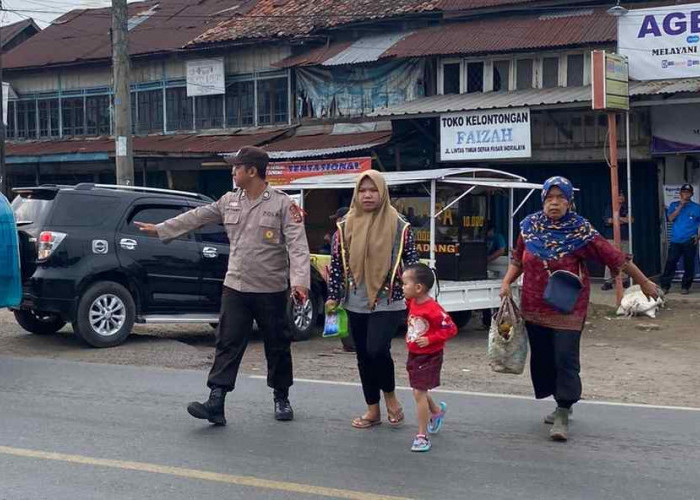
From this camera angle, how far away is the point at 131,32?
2884cm

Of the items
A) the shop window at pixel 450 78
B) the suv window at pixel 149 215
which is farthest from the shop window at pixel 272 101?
the suv window at pixel 149 215

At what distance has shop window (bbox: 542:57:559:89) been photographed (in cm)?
1975

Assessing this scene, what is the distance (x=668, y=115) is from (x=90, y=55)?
16221 millimetres

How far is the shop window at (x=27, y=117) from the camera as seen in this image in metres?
29.8

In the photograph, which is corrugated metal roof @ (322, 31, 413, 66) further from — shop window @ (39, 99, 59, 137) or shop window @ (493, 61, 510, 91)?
shop window @ (39, 99, 59, 137)

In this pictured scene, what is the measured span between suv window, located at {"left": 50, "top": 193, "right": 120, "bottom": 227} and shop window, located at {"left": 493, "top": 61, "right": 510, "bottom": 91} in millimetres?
10550

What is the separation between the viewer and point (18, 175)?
98.7ft

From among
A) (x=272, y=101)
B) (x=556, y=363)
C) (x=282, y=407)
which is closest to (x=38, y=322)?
(x=282, y=407)

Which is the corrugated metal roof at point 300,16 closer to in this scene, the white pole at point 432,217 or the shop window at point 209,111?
the shop window at point 209,111

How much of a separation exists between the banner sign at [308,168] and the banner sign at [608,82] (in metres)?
5.42

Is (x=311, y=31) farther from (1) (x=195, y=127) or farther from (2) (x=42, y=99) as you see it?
(2) (x=42, y=99)

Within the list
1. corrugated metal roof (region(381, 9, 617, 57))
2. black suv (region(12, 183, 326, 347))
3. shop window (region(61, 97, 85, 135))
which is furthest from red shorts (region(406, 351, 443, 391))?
shop window (region(61, 97, 85, 135))

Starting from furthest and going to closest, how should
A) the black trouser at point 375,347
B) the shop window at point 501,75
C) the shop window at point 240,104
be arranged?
the shop window at point 240,104
the shop window at point 501,75
the black trouser at point 375,347

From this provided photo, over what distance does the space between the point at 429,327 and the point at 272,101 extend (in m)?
18.8
